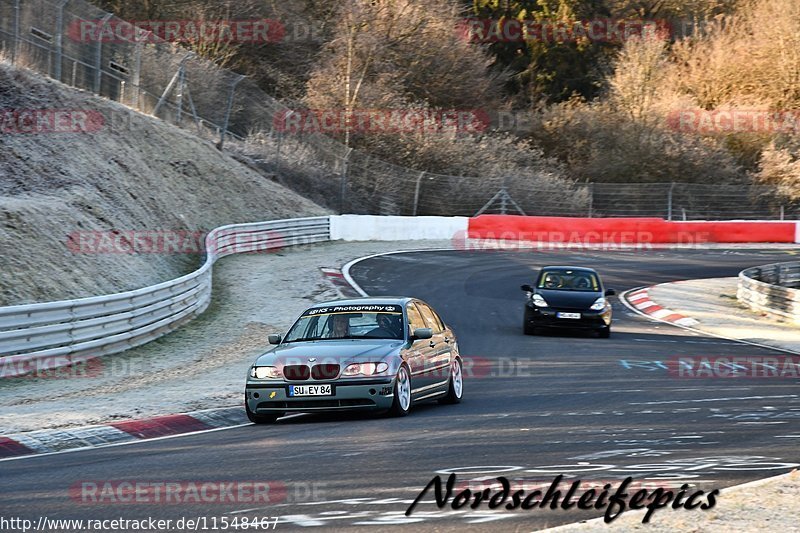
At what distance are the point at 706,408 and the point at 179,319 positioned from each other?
40.2 feet

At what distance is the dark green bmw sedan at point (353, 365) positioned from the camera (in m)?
11.6

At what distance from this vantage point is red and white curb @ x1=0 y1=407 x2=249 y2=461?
10547mm

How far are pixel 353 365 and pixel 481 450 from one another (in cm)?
253

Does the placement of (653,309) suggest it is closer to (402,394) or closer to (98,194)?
(98,194)

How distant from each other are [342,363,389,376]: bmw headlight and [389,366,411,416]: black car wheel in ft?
0.64

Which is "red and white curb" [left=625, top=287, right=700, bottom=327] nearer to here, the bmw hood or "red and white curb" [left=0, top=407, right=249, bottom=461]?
the bmw hood

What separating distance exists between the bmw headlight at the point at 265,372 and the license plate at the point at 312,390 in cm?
26

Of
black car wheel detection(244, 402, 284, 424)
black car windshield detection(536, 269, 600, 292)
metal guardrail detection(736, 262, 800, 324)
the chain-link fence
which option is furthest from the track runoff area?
the chain-link fence

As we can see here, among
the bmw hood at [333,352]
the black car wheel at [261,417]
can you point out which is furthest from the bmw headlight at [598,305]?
the black car wheel at [261,417]

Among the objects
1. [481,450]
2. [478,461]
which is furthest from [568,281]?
[478,461]

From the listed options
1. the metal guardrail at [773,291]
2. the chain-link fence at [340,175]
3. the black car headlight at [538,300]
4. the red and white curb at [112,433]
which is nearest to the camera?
the red and white curb at [112,433]

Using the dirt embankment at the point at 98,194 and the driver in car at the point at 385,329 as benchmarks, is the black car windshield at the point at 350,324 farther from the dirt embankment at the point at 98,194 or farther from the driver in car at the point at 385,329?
the dirt embankment at the point at 98,194

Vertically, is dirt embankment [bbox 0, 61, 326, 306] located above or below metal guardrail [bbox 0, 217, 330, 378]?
above

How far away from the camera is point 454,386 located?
1355 centimetres
